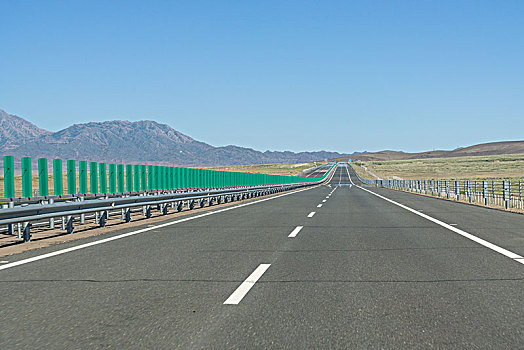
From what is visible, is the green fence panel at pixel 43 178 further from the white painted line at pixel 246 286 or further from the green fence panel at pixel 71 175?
the white painted line at pixel 246 286

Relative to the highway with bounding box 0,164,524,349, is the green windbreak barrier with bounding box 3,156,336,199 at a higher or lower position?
higher

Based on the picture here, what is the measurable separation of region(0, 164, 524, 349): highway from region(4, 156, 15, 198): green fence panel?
3.67 metres

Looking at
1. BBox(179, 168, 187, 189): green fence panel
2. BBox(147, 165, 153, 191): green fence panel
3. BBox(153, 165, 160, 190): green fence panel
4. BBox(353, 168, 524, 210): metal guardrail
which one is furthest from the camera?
BBox(179, 168, 187, 189): green fence panel

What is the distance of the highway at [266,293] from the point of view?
4.28 meters

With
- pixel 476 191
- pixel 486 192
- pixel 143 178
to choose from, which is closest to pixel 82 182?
pixel 143 178

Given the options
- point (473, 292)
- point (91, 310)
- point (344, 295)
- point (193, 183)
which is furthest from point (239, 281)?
point (193, 183)

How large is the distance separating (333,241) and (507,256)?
3219 millimetres

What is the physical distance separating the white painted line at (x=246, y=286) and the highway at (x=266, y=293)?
1cm

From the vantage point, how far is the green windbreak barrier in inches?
530

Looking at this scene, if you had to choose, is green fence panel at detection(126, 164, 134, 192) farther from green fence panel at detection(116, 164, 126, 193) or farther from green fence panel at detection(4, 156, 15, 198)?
green fence panel at detection(4, 156, 15, 198)

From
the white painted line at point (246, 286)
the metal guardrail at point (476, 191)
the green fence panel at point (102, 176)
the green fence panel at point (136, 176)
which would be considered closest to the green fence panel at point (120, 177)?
the green fence panel at point (102, 176)

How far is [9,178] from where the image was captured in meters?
13.0

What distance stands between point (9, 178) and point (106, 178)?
18.4 ft

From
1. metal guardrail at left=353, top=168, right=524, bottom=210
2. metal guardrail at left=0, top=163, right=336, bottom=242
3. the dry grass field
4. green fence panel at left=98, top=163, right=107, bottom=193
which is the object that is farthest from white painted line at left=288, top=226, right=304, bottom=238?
the dry grass field
